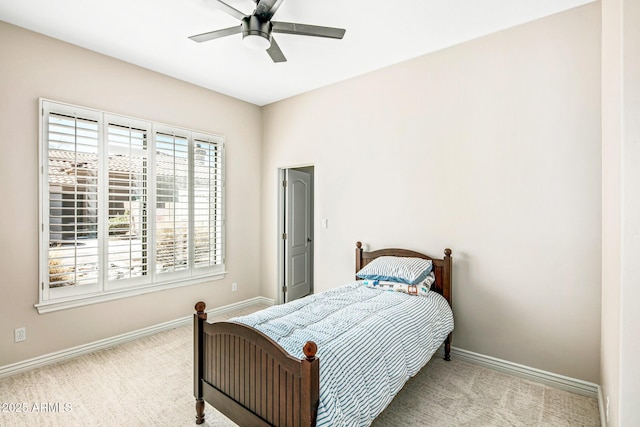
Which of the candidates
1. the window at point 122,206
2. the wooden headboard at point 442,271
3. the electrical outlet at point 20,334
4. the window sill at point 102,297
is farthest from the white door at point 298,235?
the electrical outlet at point 20,334

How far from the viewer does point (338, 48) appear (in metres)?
3.14

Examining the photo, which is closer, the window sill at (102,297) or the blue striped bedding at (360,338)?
the blue striped bedding at (360,338)

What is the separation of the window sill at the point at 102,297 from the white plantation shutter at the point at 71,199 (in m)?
0.15

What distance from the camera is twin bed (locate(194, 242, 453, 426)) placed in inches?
61.7

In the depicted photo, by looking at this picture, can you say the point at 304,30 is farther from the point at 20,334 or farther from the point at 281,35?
the point at 20,334

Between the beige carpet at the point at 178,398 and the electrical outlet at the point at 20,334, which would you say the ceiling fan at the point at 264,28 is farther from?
the electrical outlet at the point at 20,334

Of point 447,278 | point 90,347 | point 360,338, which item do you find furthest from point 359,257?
point 90,347

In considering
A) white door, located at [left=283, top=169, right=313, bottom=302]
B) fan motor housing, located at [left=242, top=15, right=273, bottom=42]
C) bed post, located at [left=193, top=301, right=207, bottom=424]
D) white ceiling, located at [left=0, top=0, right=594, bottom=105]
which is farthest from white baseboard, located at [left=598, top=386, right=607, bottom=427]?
white door, located at [left=283, top=169, right=313, bottom=302]

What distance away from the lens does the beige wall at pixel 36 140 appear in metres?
2.75

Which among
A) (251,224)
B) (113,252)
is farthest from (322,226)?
(113,252)

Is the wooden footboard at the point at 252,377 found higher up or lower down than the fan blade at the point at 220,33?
lower down

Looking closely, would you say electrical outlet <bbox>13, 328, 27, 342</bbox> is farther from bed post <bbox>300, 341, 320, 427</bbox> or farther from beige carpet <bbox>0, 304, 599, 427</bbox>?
bed post <bbox>300, 341, 320, 427</bbox>

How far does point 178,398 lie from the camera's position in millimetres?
2445

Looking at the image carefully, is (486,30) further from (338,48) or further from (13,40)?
(13,40)
